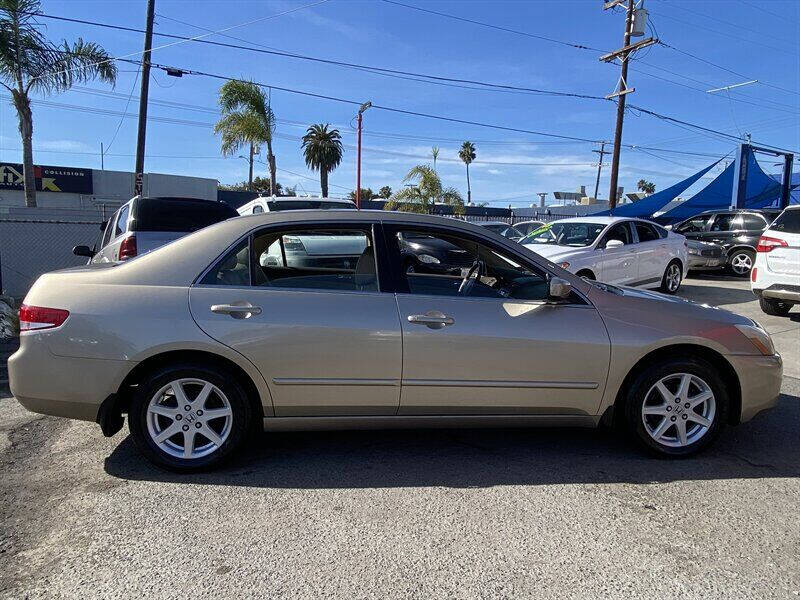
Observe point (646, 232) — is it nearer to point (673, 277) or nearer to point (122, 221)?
point (673, 277)

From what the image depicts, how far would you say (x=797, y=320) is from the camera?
8.91m

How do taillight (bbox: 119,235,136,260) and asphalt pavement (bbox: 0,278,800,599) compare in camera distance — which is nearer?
asphalt pavement (bbox: 0,278,800,599)

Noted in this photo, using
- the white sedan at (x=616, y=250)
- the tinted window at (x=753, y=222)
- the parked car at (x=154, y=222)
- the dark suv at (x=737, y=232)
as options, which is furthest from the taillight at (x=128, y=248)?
the tinted window at (x=753, y=222)

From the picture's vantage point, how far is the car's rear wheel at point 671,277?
11219mm

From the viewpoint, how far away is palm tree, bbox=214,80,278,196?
832 inches

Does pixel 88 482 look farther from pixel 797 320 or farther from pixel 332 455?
pixel 797 320

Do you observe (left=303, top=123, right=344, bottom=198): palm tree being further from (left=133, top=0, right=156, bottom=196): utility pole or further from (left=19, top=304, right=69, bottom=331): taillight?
(left=19, top=304, right=69, bottom=331): taillight

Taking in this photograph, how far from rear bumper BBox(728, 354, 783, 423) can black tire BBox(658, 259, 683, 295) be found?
25.3 ft

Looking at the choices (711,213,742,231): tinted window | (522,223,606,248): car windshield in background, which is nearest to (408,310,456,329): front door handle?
(522,223,606,248): car windshield in background

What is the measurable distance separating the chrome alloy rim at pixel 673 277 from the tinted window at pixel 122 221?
9.62 m

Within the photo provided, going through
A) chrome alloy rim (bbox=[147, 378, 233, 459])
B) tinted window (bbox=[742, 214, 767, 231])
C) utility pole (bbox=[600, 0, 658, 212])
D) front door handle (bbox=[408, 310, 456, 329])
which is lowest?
chrome alloy rim (bbox=[147, 378, 233, 459])

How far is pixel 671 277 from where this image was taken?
11.3 m

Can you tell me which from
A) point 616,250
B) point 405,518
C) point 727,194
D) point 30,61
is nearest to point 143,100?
point 30,61

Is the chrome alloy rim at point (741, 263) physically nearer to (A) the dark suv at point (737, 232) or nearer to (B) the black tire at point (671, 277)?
(A) the dark suv at point (737, 232)
